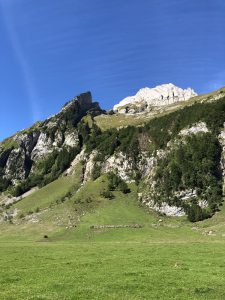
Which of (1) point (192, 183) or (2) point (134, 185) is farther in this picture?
(2) point (134, 185)

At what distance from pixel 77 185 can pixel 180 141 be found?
53065mm

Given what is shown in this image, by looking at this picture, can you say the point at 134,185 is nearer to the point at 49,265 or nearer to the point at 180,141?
the point at 180,141

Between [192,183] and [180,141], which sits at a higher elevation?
[180,141]

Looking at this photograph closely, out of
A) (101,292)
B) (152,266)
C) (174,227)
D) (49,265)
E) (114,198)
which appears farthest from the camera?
(114,198)

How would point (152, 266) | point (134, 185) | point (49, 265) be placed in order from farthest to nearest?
point (134, 185), point (49, 265), point (152, 266)

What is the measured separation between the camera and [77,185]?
169 metres

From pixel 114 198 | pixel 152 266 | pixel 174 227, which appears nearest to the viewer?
pixel 152 266

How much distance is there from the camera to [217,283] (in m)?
29.4

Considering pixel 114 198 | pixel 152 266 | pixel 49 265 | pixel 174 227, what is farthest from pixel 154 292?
pixel 114 198

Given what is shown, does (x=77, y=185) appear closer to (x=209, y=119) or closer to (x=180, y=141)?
(x=180, y=141)

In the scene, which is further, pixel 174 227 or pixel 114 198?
pixel 114 198

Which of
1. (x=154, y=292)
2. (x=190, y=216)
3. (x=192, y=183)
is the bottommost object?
(x=154, y=292)

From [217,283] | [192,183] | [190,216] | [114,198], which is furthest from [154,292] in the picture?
[114,198]

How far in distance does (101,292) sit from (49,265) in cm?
1741
